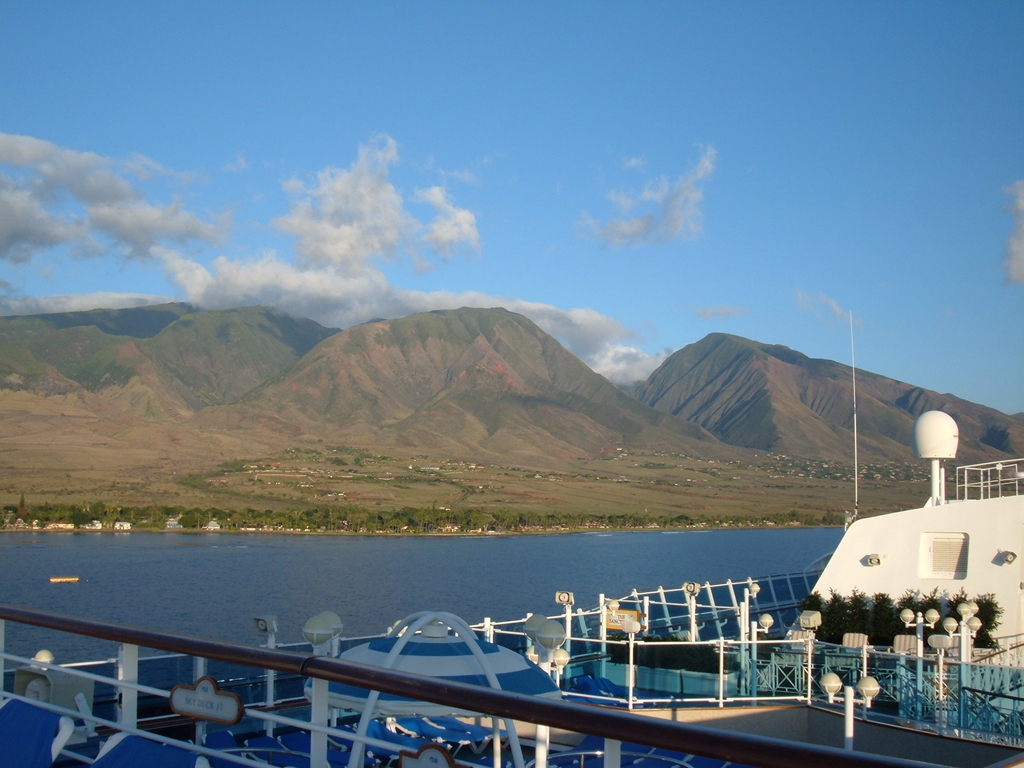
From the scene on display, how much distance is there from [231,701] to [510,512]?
123456mm

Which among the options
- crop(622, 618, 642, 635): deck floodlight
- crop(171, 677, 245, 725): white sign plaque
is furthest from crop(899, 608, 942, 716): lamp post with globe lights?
crop(171, 677, 245, 725): white sign plaque

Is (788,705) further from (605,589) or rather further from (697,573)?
(697,573)

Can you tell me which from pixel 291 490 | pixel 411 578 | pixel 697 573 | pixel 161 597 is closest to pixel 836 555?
pixel 161 597

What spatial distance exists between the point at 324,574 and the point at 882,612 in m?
61.3

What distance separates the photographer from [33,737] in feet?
12.2

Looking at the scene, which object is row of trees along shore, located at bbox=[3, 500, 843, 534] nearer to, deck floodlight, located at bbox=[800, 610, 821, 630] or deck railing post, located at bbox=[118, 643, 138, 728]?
deck floodlight, located at bbox=[800, 610, 821, 630]

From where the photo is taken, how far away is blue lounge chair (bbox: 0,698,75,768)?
3.67 meters

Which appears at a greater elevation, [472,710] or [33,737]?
[472,710]

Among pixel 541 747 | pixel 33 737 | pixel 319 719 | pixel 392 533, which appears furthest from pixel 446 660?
pixel 392 533

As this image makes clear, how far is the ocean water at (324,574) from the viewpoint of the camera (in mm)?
51844

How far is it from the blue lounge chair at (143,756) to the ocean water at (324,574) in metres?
33.0

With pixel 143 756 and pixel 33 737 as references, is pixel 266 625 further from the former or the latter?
pixel 143 756

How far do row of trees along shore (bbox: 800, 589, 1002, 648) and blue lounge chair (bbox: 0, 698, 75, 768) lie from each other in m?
13.8

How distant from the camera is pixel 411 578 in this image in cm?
6962
